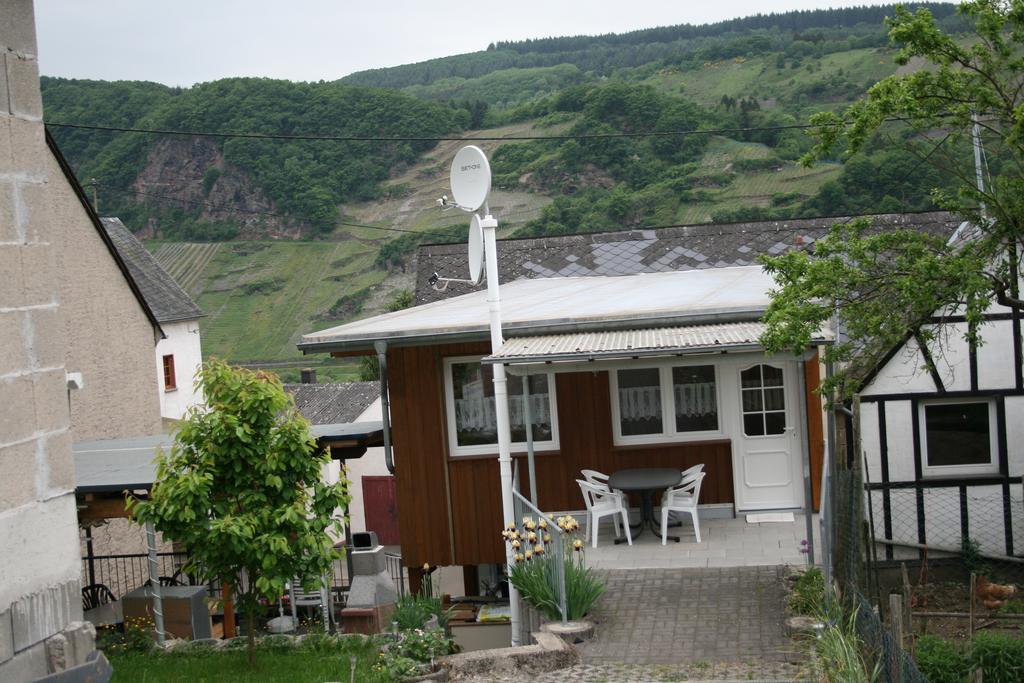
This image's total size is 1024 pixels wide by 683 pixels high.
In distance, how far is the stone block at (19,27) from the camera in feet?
16.6

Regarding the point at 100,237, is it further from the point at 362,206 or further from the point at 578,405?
the point at 362,206

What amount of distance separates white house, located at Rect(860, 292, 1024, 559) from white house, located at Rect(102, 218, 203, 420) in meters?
25.1

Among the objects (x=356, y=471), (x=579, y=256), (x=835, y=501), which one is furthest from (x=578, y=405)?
(x=356, y=471)

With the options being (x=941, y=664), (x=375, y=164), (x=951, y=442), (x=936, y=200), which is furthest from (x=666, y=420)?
(x=375, y=164)

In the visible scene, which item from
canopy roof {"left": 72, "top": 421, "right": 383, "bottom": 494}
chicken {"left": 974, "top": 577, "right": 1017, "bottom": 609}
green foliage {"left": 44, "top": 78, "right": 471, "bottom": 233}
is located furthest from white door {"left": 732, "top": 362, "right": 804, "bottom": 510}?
A: green foliage {"left": 44, "top": 78, "right": 471, "bottom": 233}

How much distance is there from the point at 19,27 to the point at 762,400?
930 cm

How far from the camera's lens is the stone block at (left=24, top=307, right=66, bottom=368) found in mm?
5152

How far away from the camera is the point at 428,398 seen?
1307 centimetres

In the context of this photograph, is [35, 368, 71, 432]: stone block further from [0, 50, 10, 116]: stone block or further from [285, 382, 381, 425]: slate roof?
[285, 382, 381, 425]: slate roof

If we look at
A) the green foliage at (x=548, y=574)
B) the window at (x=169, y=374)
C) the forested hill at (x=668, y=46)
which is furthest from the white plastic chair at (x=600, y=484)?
the forested hill at (x=668, y=46)

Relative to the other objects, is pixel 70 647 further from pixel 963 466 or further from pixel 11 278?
pixel 963 466

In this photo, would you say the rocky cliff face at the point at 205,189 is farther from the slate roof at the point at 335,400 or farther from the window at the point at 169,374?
the window at the point at 169,374

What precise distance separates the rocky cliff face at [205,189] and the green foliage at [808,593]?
213ft

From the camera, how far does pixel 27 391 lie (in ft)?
16.7
